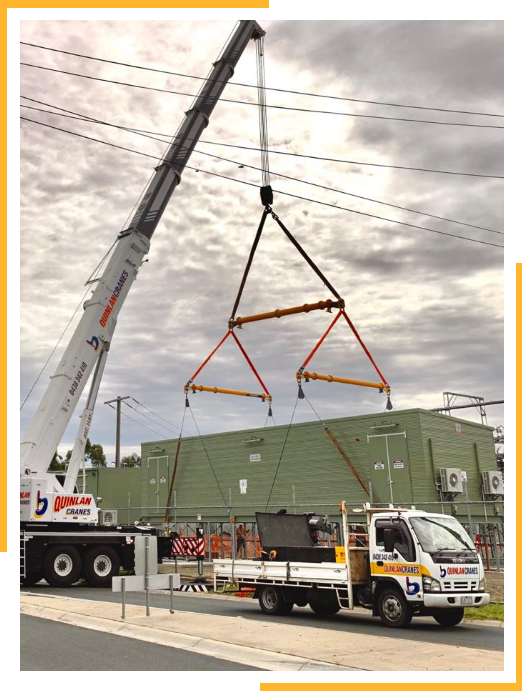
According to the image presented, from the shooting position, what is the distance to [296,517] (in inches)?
665

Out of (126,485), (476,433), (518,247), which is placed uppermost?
(518,247)

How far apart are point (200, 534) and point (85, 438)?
5.83 metres

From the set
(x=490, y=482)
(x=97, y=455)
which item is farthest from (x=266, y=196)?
(x=97, y=455)

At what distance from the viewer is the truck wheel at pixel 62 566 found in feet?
70.7

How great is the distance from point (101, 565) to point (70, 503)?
2.36 m

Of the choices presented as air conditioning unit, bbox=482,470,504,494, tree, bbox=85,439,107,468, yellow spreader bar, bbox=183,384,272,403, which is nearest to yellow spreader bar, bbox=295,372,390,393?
yellow spreader bar, bbox=183,384,272,403

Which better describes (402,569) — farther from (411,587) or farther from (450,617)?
(450,617)

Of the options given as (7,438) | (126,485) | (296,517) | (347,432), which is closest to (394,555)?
(296,517)

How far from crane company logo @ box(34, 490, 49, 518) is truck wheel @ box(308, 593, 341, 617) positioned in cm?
916

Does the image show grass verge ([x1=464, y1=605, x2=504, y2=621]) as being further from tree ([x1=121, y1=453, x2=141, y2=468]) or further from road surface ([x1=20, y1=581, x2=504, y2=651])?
tree ([x1=121, y1=453, x2=141, y2=468])

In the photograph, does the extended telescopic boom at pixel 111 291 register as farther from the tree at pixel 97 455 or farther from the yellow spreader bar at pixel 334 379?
the tree at pixel 97 455

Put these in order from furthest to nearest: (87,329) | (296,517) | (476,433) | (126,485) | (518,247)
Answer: (126,485) → (476,433) → (87,329) → (296,517) → (518,247)

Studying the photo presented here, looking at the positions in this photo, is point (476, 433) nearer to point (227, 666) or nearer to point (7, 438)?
point (227, 666)

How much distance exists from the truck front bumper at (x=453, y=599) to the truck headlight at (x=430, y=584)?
0.11 m
